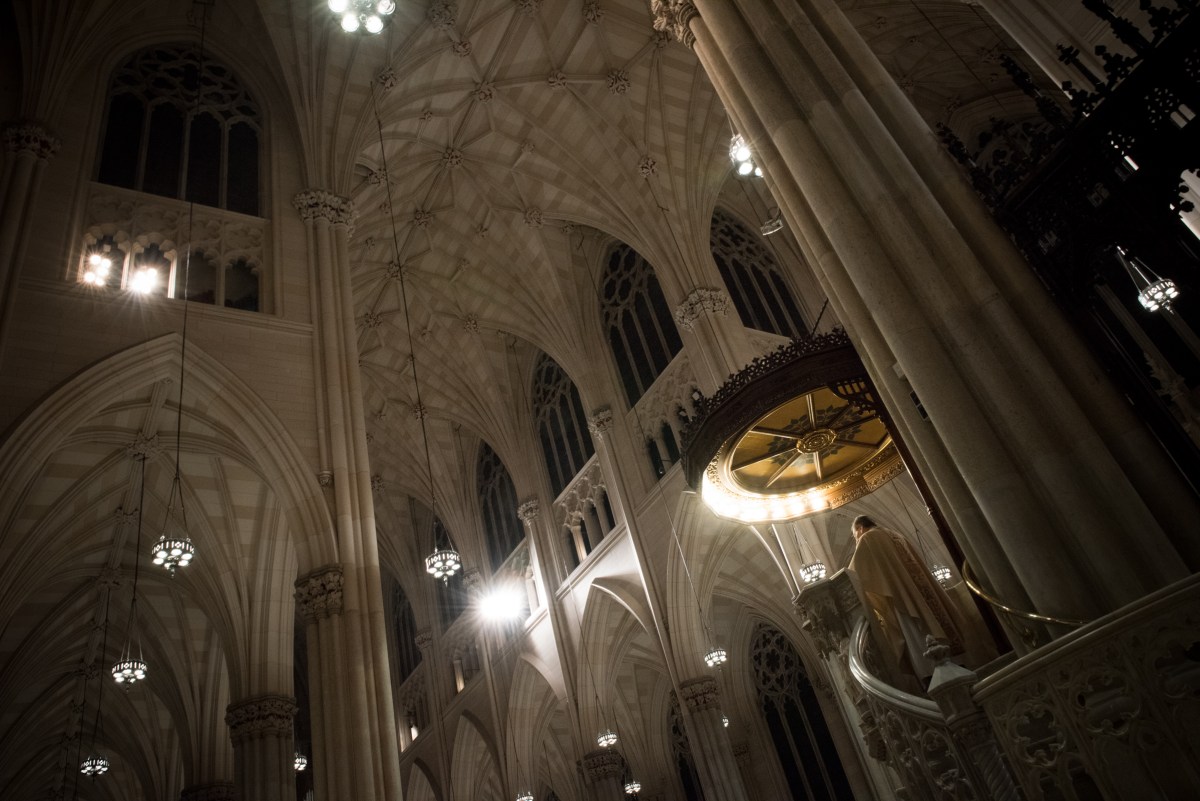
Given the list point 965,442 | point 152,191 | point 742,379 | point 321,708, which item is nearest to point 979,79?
point 742,379

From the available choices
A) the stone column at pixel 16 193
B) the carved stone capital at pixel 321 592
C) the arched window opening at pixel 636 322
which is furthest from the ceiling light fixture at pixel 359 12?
the arched window opening at pixel 636 322

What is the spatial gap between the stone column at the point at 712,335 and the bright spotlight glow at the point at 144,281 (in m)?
9.61

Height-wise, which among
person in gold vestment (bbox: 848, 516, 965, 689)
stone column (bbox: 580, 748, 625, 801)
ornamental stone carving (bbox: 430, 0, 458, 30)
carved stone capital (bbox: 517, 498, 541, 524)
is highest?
ornamental stone carving (bbox: 430, 0, 458, 30)

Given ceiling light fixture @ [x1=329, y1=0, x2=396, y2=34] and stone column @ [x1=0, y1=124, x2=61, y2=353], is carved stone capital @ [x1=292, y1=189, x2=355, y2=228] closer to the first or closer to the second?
stone column @ [x1=0, y1=124, x2=61, y2=353]

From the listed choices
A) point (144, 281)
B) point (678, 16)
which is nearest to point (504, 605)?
point (144, 281)

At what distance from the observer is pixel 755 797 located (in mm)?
19406

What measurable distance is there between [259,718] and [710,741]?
26.1 ft

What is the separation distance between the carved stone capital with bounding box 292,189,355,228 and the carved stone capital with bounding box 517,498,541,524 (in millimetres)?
10452

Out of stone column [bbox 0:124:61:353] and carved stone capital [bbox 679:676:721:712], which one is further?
carved stone capital [bbox 679:676:721:712]

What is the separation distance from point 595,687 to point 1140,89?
55.1 ft

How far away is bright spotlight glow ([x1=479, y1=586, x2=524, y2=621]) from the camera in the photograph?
21.9 m

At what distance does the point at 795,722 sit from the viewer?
1972 cm

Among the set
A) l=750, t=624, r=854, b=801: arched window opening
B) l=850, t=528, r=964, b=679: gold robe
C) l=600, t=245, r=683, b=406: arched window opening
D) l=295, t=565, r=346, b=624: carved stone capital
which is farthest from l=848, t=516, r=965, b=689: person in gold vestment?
l=750, t=624, r=854, b=801: arched window opening

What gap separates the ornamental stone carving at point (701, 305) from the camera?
16.9 m
